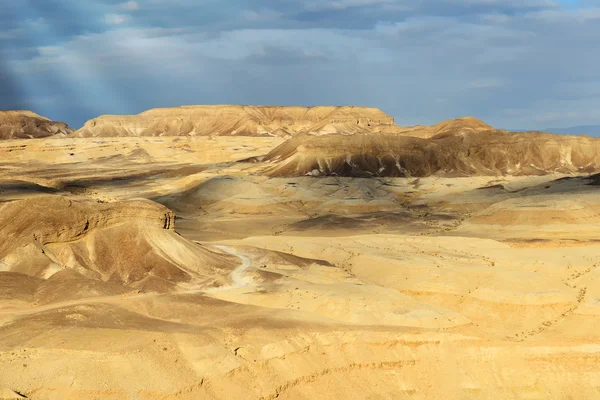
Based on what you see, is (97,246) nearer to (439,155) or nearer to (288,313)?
(288,313)

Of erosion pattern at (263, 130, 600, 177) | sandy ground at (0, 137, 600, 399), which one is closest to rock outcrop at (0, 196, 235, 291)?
sandy ground at (0, 137, 600, 399)

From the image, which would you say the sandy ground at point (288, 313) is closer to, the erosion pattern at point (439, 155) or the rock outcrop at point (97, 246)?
the rock outcrop at point (97, 246)

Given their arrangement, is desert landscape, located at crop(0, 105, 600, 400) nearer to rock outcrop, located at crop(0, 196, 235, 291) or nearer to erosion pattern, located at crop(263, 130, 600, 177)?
rock outcrop, located at crop(0, 196, 235, 291)

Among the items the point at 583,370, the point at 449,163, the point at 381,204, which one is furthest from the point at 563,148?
the point at 583,370

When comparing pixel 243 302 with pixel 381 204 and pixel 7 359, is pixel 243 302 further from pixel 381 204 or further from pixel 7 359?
pixel 381 204

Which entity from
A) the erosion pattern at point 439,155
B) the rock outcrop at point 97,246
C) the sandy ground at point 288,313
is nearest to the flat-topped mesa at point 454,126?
the erosion pattern at point 439,155

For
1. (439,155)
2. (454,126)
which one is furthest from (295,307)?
(454,126)
